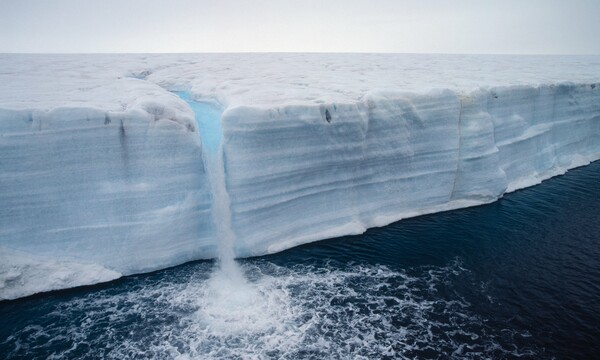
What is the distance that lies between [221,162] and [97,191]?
3213 mm

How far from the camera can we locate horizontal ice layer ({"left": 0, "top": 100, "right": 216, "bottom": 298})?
350 inches

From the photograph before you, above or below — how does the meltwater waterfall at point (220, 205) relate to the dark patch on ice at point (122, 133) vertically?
below

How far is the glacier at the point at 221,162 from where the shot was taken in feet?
29.9

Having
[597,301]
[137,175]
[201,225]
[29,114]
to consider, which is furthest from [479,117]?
[29,114]

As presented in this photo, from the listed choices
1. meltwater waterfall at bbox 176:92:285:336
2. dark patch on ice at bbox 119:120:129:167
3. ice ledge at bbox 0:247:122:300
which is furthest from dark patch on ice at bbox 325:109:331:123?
ice ledge at bbox 0:247:122:300

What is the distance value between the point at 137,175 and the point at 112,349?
4231 mm

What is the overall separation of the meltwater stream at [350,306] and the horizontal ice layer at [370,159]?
0.92m

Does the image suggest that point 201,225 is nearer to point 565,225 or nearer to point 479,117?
point 479,117

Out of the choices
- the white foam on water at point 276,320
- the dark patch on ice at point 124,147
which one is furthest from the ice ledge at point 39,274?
the dark patch on ice at point 124,147

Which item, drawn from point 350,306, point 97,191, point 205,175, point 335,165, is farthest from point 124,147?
point 350,306

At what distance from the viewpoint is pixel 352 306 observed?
28.8 feet

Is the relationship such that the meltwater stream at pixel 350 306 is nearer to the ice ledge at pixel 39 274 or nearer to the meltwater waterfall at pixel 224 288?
the meltwater waterfall at pixel 224 288

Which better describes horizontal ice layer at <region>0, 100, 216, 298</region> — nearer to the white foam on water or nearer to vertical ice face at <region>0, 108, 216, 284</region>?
vertical ice face at <region>0, 108, 216, 284</region>

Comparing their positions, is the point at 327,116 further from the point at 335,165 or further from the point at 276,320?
the point at 276,320
